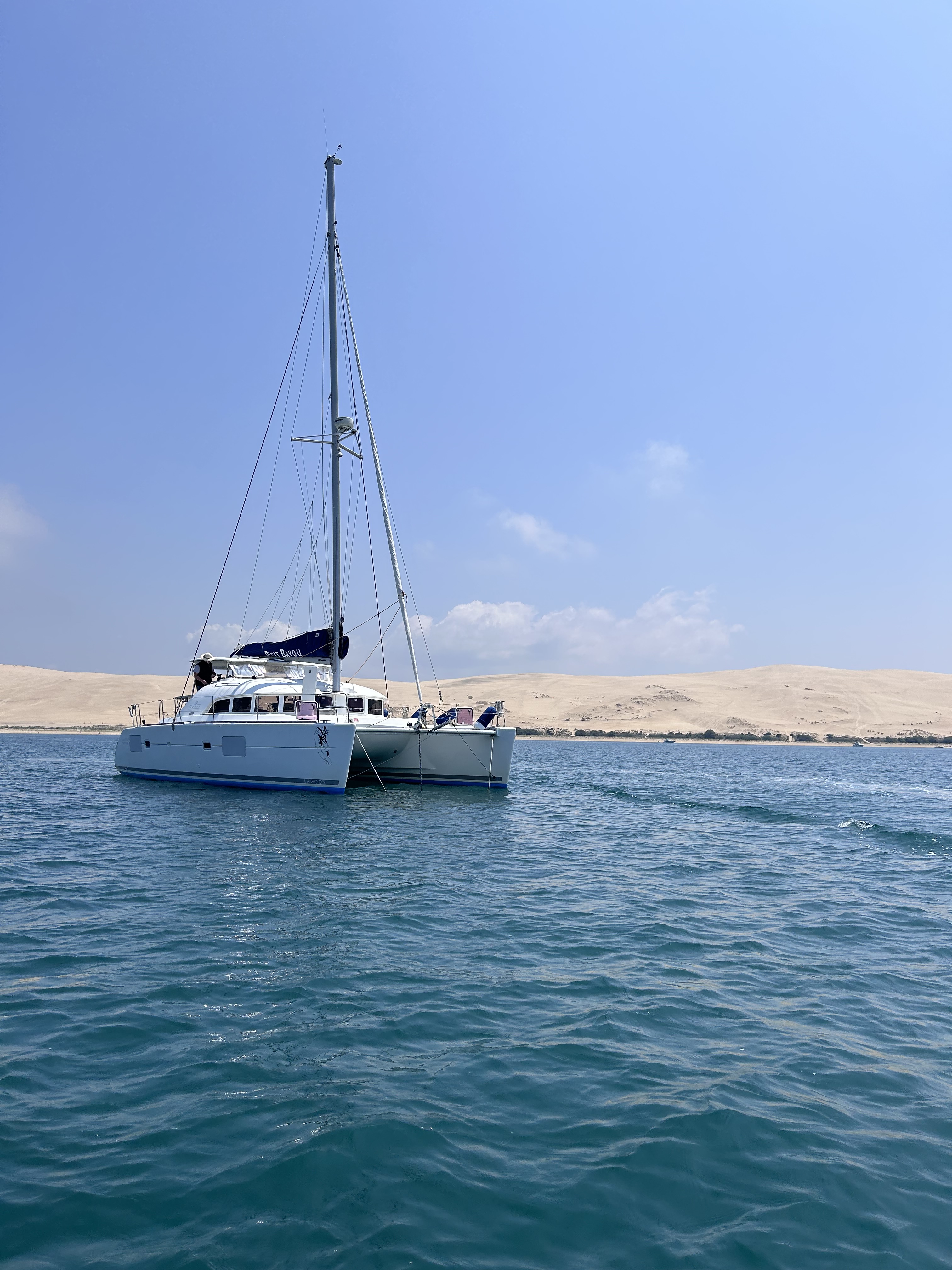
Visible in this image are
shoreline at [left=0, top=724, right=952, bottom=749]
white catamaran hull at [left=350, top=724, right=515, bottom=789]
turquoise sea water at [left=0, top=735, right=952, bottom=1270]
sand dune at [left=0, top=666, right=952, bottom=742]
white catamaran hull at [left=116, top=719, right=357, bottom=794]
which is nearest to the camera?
turquoise sea water at [left=0, top=735, right=952, bottom=1270]

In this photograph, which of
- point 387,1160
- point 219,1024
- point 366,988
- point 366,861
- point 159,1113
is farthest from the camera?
point 366,861

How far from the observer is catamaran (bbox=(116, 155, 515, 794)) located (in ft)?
70.0

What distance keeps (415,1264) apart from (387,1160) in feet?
2.58

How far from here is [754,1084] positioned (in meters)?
5.00

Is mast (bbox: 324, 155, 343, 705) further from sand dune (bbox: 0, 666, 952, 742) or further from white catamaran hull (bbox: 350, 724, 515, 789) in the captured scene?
sand dune (bbox: 0, 666, 952, 742)

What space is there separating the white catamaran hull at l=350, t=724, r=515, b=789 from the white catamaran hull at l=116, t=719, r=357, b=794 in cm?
157

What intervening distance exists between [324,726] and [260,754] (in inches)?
95.0

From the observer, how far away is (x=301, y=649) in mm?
24828

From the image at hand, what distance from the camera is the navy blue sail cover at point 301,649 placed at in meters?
24.3

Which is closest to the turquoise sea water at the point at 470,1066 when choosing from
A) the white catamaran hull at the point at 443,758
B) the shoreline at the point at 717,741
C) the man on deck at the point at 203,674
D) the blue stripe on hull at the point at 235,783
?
the blue stripe on hull at the point at 235,783

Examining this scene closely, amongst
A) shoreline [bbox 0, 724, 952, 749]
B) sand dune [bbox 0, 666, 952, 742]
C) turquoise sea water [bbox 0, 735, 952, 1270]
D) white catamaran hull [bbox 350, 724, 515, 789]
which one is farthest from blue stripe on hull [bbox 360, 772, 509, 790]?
sand dune [bbox 0, 666, 952, 742]

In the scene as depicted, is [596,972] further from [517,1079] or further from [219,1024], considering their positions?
[219,1024]

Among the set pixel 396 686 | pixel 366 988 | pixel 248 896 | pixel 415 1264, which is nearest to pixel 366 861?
pixel 248 896

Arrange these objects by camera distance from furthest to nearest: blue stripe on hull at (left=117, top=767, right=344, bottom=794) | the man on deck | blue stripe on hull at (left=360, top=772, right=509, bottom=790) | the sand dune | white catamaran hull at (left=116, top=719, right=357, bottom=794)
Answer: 1. the sand dune
2. the man on deck
3. blue stripe on hull at (left=360, top=772, right=509, bottom=790)
4. blue stripe on hull at (left=117, top=767, right=344, bottom=794)
5. white catamaran hull at (left=116, top=719, right=357, bottom=794)
